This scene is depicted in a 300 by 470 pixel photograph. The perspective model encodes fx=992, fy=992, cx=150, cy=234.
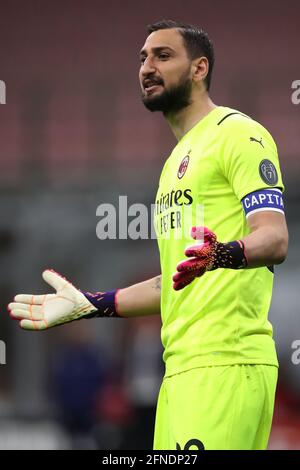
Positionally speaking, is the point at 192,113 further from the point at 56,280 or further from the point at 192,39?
the point at 56,280

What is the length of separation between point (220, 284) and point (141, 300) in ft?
2.23

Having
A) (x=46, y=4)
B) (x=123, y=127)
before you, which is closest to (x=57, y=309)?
(x=123, y=127)

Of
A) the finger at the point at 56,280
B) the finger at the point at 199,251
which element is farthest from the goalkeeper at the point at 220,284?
the finger at the point at 56,280

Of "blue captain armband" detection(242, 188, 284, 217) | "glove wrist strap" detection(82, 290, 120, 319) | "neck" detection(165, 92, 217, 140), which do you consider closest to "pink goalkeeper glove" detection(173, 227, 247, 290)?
"blue captain armband" detection(242, 188, 284, 217)

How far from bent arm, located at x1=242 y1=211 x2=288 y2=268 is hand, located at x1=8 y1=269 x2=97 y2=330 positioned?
1.06 metres

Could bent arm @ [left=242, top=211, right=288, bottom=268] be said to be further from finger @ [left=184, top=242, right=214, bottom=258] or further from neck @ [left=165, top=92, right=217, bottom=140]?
neck @ [left=165, top=92, right=217, bottom=140]

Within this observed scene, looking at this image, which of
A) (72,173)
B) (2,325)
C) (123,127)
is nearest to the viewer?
(2,325)

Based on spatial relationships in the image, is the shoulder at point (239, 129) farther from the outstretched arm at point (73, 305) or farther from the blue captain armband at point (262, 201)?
the outstretched arm at point (73, 305)

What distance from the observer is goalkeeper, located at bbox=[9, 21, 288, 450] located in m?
3.53

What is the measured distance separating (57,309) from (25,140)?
23.4 feet

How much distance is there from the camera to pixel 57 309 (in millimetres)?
4309

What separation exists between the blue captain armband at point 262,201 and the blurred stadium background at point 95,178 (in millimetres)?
5246

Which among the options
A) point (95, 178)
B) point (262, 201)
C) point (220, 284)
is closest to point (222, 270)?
point (220, 284)
